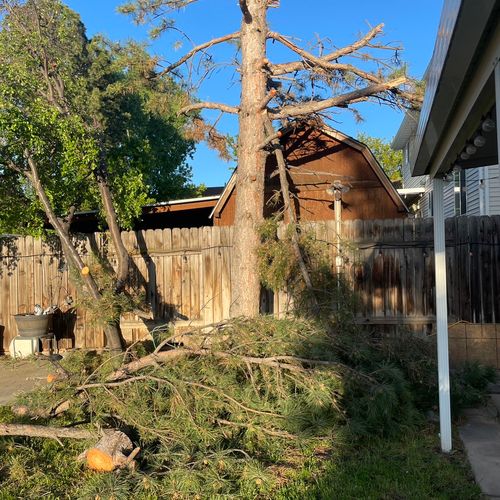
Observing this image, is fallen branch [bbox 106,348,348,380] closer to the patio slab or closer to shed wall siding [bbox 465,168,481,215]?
the patio slab

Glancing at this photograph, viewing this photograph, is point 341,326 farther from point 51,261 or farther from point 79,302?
point 51,261

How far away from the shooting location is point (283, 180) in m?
7.85

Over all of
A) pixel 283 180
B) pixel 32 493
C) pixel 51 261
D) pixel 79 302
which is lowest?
pixel 32 493

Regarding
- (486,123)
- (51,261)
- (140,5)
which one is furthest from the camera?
(51,261)

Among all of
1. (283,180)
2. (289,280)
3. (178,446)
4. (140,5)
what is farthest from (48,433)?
(140,5)

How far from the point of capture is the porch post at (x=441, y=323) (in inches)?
171

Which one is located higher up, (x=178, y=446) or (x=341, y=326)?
(x=341, y=326)

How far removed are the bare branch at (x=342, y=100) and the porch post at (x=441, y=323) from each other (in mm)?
2467

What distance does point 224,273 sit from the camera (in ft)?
27.1

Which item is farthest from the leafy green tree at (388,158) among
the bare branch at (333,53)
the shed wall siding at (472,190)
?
the bare branch at (333,53)

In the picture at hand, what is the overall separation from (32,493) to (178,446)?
3.63ft

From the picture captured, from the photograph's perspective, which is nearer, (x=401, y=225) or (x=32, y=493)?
(x=32, y=493)

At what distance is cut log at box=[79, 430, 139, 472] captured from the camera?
12.5 feet

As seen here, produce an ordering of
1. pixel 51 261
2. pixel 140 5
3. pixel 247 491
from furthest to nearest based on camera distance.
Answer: pixel 51 261 → pixel 140 5 → pixel 247 491
